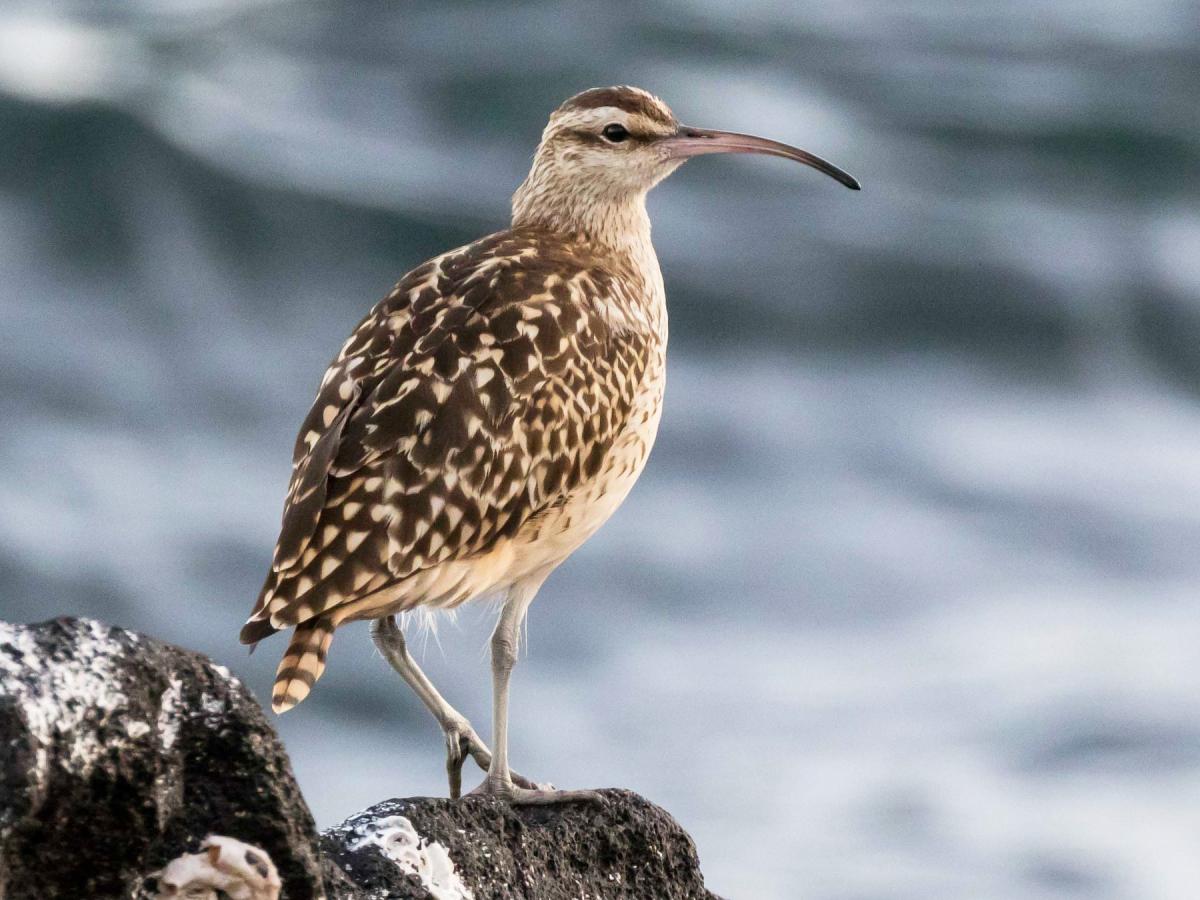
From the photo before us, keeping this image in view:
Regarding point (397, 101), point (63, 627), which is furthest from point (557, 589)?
point (63, 627)

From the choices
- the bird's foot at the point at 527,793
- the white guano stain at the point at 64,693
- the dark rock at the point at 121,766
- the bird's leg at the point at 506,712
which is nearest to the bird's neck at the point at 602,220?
the bird's leg at the point at 506,712

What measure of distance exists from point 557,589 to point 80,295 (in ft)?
31.3

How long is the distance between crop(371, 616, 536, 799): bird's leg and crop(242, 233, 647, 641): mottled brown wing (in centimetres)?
67

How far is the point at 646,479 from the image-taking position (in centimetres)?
3791

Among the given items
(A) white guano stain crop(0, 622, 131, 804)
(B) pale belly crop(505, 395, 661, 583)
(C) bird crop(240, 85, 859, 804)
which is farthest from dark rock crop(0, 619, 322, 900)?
(B) pale belly crop(505, 395, 661, 583)

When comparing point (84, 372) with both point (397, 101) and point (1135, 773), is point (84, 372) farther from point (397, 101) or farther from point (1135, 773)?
point (1135, 773)

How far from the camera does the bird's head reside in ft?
40.2

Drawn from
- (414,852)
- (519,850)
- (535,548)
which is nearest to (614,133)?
(535,548)

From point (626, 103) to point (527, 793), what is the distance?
431 centimetres

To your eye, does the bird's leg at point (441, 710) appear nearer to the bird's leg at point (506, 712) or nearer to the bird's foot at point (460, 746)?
the bird's foot at point (460, 746)

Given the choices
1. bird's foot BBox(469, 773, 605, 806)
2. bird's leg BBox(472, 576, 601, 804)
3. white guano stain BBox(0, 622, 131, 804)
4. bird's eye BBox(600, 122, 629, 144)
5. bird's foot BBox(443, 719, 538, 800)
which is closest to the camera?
white guano stain BBox(0, 622, 131, 804)

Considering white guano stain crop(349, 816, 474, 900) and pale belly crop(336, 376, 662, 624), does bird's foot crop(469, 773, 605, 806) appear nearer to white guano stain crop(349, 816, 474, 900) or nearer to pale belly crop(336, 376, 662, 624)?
pale belly crop(336, 376, 662, 624)

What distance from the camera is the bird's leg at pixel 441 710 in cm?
1059

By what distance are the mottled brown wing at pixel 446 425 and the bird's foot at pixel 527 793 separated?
87 cm
